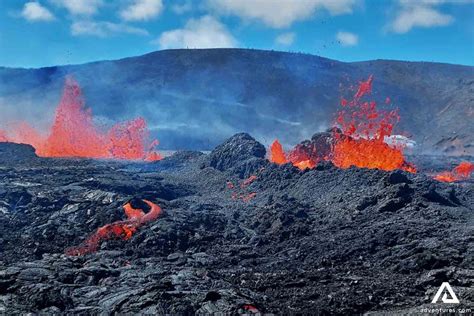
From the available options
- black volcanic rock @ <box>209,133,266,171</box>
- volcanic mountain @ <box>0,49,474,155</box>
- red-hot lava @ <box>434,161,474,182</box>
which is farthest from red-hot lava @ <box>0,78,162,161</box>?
red-hot lava @ <box>434,161,474,182</box>

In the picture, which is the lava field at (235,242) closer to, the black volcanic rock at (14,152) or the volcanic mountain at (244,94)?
the black volcanic rock at (14,152)

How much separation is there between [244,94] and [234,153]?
47866 mm

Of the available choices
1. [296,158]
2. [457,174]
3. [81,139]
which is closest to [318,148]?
[296,158]

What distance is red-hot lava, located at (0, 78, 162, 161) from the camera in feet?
141

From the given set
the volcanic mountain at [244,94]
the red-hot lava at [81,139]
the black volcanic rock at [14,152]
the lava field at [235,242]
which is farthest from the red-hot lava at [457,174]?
the black volcanic rock at [14,152]

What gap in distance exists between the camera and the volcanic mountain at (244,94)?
229 feet

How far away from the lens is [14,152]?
3509 cm

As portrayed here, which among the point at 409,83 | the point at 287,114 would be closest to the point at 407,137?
the point at 287,114

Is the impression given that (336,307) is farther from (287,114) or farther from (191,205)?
(287,114)

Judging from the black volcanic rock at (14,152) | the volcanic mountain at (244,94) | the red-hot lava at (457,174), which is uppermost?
the volcanic mountain at (244,94)

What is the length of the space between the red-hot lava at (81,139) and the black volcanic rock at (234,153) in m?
8.67

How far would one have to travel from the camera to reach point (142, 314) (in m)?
10.9

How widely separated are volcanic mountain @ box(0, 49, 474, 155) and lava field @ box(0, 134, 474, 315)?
37964 mm

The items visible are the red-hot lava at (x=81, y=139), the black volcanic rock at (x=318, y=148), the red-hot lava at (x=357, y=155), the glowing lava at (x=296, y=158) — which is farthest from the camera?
the red-hot lava at (x=81, y=139)
